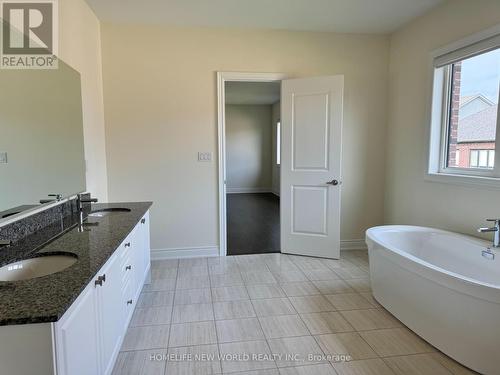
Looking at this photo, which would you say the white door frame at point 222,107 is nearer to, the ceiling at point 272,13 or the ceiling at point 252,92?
the ceiling at point 272,13

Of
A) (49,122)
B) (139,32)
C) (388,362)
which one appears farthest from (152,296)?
(139,32)

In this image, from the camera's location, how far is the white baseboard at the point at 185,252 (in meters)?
3.78

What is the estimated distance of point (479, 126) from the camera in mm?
2787

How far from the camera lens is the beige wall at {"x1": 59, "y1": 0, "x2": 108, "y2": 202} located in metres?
2.55

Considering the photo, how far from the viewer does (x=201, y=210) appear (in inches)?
150

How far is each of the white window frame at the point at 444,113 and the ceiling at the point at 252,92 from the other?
2.96m

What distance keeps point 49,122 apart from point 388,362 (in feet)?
8.41

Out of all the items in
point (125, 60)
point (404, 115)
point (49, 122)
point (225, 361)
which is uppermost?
point (125, 60)

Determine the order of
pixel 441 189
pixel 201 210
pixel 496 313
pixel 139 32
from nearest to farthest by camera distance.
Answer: pixel 496 313, pixel 441 189, pixel 139 32, pixel 201 210

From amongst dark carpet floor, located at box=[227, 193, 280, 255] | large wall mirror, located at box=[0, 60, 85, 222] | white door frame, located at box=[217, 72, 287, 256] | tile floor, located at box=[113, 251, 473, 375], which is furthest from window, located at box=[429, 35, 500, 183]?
large wall mirror, located at box=[0, 60, 85, 222]

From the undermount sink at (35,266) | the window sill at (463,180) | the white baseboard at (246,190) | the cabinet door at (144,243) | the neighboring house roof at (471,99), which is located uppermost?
the neighboring house roof at (471,99)

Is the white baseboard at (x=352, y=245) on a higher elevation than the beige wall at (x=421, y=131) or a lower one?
lower

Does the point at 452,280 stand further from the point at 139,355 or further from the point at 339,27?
the point at 339,27

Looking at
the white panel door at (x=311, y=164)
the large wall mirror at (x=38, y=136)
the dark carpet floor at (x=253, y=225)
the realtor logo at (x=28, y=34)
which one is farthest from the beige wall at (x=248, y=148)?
the realtor logo at (x=28, y=34)
